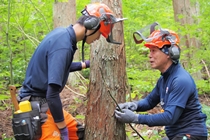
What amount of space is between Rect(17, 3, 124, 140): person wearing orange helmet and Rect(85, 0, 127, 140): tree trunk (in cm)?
33

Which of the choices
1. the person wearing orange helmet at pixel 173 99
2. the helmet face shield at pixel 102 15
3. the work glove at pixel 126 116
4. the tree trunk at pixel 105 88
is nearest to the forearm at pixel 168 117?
the person wearing orange helmet at pixel 173 99

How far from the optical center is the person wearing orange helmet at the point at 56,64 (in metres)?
2.81

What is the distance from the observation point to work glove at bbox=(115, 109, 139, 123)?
3.21 meters

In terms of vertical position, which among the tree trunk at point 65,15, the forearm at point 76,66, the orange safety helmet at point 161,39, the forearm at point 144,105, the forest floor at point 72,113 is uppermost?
→ the tree trunk at point 65,15

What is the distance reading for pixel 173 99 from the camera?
10.00 ft

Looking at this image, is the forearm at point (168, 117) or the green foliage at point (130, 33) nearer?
the forearm at point (168, 117)

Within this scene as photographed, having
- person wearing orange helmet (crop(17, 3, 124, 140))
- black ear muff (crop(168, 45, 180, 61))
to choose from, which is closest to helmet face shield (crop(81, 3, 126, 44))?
person wearing orange helmet (crop(17, 3, 124, 140))

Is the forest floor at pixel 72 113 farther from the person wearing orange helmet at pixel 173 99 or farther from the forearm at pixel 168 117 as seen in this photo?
the forearm at pixel 168 117

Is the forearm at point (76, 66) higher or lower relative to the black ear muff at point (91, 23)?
lower

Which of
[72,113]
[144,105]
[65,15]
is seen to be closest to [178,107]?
[144,105]

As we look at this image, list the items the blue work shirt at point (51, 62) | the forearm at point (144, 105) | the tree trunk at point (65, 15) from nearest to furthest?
1. the blue work shirt at point (51, 62)
2. the forearm at point (144, 105)
3. the tree trunk at point (65, 15)

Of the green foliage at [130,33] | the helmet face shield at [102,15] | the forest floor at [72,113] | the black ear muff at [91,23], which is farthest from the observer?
the green foliage at [130,33]

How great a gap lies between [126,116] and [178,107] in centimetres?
66

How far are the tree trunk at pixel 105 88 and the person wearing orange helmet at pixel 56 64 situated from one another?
326 millimetres
